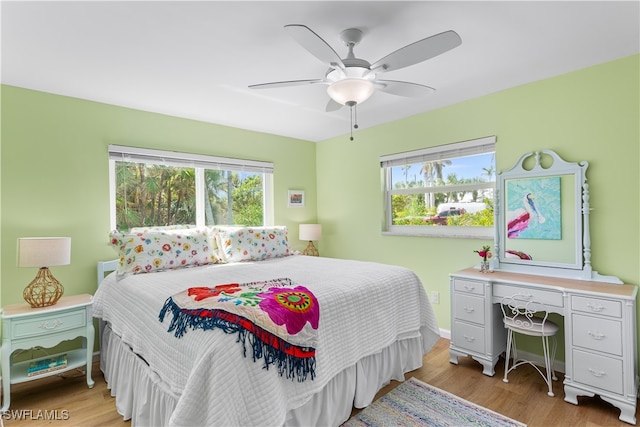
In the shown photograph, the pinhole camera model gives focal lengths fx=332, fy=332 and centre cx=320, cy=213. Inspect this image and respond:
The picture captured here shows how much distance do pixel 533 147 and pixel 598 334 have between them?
1506 mm

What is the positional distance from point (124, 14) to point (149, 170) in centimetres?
192

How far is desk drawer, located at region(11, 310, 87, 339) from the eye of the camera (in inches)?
89.7

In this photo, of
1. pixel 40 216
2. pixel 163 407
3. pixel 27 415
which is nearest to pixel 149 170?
pixel 40 216

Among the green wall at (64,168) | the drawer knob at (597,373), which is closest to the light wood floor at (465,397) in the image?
the drawer knob at (597,373)

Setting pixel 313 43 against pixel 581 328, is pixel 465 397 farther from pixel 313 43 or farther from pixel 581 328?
pixel 313 43

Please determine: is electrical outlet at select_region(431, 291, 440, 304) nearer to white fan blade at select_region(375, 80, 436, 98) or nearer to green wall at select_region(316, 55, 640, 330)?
green wall at select_region(316, 55, 640, 330)

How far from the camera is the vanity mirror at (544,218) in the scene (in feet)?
8.36

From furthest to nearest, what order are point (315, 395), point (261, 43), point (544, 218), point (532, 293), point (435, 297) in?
point (435, 297)
point (544, 218)
point (532, 293)
point (261, 43)
point (315, 395)

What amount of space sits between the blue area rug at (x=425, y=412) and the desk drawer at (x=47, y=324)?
2094 mm

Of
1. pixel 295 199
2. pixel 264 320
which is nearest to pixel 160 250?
pixel 264 320

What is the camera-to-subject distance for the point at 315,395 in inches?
74.3

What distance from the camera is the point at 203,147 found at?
3758 millimetres

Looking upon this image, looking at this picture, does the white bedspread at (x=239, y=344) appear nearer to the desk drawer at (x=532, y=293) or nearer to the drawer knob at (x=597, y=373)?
the desk drawer at (x=532, y=293)

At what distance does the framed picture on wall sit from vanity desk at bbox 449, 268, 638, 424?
2491 millimetres
